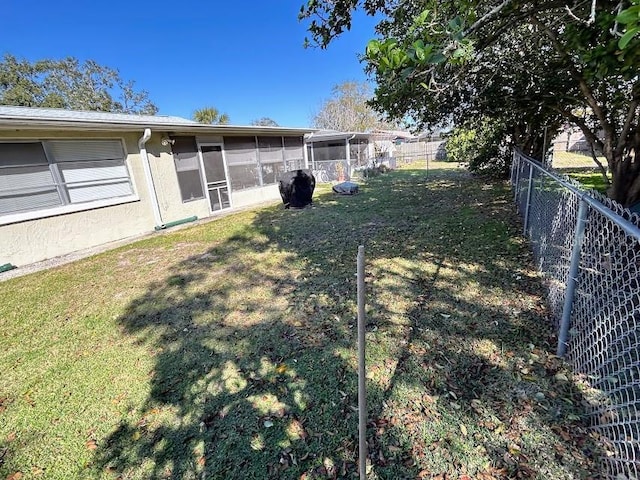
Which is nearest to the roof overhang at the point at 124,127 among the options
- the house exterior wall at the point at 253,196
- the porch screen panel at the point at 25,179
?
the porch screen panel at the point at 25,179

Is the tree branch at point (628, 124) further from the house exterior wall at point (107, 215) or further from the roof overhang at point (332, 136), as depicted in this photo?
the roof overhang at point (332, 136)

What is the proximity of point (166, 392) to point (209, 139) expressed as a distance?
340 inches

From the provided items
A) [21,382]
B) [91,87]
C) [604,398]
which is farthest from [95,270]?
[91,87]

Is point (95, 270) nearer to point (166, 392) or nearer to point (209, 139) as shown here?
point (166, 392)

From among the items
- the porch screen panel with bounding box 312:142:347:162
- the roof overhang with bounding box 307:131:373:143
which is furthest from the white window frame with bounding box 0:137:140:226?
the porch screen panel with bounding box 312:142:347:162

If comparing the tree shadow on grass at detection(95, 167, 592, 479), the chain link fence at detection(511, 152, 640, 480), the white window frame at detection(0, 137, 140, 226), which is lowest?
the tree shadow on grass at detection(95, 167, 592, 479)

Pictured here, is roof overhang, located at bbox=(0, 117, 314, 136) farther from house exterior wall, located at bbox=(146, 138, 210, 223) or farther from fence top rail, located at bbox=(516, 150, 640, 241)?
fence top rail, located at bbox=(516, 150, 640, 241)

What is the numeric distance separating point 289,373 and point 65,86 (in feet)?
112

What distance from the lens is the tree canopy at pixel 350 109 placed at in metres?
35.2

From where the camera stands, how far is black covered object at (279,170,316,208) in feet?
30.7

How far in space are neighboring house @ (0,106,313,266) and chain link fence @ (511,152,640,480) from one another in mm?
7835

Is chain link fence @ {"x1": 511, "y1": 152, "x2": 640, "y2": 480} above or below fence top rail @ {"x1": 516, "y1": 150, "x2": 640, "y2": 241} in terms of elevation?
below

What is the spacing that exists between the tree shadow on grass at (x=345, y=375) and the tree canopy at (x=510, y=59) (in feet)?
6.71

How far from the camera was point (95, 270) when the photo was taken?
5.33 meters
